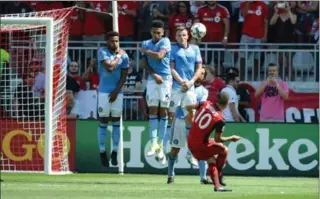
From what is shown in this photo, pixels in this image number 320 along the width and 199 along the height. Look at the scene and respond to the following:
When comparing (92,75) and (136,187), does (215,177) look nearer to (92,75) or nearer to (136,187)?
(136,187)

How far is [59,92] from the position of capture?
22047 mm

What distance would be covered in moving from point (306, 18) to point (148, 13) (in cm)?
352

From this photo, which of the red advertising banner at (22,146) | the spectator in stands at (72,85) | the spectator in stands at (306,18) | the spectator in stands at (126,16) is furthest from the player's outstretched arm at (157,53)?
the spectator in stands at (306,18)

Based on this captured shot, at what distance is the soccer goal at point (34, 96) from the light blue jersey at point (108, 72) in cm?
89

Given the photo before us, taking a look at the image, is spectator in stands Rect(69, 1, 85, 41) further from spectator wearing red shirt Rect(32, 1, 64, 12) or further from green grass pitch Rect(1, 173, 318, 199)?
green grass pitch Rect(1, 173, 318, 199)

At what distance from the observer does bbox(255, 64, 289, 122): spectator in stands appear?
2398 centimetres

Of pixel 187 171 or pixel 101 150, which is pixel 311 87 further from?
pixel 101 150

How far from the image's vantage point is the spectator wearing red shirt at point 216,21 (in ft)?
83.9

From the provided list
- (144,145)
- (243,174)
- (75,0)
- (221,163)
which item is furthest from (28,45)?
(221,163)

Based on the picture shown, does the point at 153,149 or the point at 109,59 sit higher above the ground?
the point at 109,59

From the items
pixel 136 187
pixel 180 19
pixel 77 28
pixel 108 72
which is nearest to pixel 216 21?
pixel 180 19

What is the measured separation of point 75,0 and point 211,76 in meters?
3.76

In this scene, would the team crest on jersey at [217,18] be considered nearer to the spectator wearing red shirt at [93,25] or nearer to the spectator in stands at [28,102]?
the spectator wearing red shirt at [93,25]

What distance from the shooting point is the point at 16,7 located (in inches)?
1047
